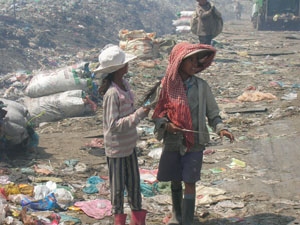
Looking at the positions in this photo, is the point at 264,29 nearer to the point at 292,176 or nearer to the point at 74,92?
the point at 74,92

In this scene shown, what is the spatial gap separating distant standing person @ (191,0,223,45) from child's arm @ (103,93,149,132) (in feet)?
27.6

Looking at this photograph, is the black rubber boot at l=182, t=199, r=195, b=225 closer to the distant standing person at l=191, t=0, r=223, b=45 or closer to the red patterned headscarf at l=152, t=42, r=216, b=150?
the red patterned headscarf at l=152, t=42, r=216, b=150

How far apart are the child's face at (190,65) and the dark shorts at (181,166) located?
58 cm

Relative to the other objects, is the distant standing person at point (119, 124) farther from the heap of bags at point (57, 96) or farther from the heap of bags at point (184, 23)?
the heap of bags at point (184, 23)

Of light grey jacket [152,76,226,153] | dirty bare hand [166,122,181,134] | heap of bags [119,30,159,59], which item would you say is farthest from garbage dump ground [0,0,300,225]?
heap of bags [119,30,159,59]

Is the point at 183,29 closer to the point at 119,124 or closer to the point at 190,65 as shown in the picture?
the point at 190,65

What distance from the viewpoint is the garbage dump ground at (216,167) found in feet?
13.2

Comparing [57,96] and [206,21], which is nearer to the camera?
[57,96]

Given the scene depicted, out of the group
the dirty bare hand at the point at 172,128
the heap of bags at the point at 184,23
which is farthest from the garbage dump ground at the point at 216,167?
the heap of bags at the point at 184,23

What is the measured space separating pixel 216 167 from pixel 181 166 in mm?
1865

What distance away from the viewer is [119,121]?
127 inches

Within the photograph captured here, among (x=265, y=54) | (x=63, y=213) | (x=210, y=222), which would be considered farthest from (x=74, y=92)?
(x=265, y=54)

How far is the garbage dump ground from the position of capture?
4020 mm

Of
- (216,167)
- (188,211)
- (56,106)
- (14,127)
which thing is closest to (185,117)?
(188,211)
